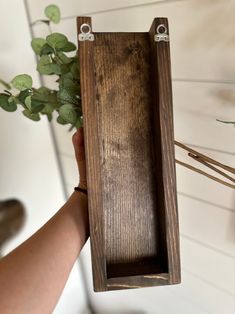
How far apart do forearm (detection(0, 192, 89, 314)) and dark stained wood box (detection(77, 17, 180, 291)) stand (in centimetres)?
6

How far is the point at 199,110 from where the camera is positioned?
736 millimetres

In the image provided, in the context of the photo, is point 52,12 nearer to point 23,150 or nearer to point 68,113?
point 68,113

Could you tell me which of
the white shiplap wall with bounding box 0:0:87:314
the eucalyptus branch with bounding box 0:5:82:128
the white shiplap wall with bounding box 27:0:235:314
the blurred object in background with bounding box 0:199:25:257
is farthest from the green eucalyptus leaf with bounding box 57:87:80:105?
the blurred object in background with bounding box 0:199:25:257

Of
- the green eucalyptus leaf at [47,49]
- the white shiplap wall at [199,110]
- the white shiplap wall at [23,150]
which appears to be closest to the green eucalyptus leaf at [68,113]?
the green eucalyptus leaf at [47,49]

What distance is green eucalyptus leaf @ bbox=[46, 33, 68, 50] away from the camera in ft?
1.94

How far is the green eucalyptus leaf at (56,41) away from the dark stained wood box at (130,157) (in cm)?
7

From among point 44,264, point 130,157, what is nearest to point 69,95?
point 130,157

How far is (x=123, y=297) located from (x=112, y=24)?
0.97m

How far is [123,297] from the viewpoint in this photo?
1280mm

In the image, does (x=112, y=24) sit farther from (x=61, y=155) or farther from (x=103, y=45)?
(x=61, y=155)

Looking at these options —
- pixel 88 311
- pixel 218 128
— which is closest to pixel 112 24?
pixel 218 128

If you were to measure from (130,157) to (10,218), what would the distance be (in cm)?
59

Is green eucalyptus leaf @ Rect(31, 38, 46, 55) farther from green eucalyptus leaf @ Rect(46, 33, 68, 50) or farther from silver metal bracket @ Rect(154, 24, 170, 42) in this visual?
silver metal bracket @ Rect(154, 24, 170, 42)

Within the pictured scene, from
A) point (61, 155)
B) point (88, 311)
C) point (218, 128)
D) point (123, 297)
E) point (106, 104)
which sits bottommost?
point (88, 311)
